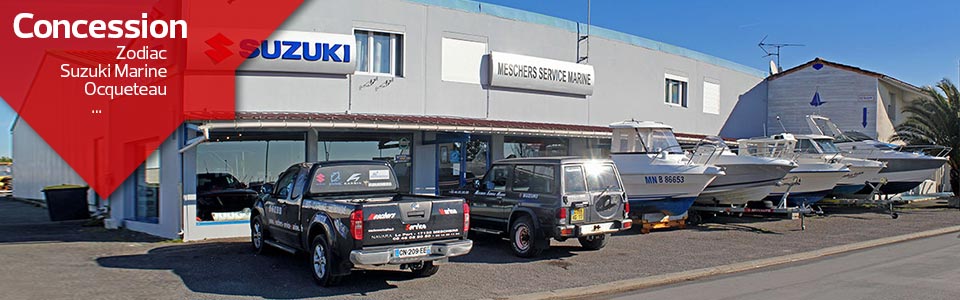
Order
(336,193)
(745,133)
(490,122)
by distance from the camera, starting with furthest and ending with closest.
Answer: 1. (745,133)
2. (490,122)
3. (336,193)

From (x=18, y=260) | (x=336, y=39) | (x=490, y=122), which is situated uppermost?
(x=336, y=39)

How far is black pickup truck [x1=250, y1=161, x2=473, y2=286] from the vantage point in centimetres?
930

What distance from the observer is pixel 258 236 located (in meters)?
12.6

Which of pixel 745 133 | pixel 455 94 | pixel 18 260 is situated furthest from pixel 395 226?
pixel 745 133

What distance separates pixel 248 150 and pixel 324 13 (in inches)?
139

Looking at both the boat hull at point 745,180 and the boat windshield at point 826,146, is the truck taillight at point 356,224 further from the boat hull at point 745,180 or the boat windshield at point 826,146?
the boat windshield at point 826,146

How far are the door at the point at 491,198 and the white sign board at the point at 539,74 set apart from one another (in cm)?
563

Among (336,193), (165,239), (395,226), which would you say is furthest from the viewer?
(165,239)

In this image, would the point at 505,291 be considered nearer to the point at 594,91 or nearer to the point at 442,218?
the point at 442,218

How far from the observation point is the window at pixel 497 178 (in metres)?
13.7

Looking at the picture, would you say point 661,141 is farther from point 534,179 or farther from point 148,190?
point 148,190

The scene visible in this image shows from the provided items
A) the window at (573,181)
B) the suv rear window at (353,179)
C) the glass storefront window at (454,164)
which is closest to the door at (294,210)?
the suv rear window at (353,179)

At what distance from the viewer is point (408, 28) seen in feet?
58.1

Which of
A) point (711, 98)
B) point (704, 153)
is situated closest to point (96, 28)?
point (704, 153)
